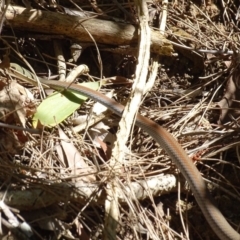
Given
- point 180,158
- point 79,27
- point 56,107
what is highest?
point 79,27

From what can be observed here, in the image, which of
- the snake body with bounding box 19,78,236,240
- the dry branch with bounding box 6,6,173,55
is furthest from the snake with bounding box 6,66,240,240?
the dry branch with bounding box 6,6,173,55

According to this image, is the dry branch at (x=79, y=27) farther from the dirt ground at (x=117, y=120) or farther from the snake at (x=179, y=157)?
the snake at (x=179, y=157)

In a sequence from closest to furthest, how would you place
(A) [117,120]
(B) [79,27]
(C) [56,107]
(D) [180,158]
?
(D) [180,158] → (C) [56,107] → (A) [117,120] → (B) [79,27]

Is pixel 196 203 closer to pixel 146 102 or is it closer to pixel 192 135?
pixel 192 135

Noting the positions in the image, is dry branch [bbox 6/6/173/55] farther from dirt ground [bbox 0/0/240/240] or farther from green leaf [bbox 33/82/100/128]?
green leaf [bbox 33/82/100/128]

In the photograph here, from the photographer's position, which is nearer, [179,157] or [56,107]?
[179,157]

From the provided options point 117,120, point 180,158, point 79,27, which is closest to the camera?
point 180,158

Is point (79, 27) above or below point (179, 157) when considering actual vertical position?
above

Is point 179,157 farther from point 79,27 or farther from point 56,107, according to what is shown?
point 79,27

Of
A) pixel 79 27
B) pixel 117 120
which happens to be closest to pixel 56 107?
pixel 117 120

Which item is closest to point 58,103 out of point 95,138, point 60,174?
point 95,138
